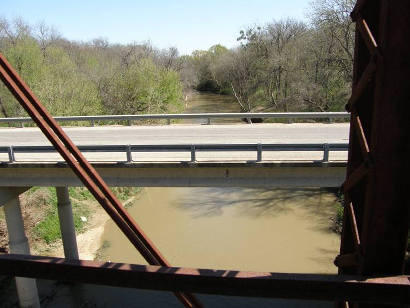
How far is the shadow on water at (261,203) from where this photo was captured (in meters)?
20.5

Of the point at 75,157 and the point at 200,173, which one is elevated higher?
the point at 75,157

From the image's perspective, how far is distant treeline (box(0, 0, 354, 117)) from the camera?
28.9m

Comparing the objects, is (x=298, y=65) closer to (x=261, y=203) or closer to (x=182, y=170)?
(x=261, y=203)

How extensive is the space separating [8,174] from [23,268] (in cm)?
1095

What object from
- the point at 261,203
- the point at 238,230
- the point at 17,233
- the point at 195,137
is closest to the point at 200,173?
the point at 195,137

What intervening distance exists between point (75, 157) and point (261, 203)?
19.9 m

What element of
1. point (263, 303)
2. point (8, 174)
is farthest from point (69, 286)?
point (263, 303)

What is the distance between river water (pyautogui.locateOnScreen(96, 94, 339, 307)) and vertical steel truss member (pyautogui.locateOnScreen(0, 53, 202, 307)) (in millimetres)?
11060

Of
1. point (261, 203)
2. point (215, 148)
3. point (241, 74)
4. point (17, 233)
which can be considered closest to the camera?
point (215, 148)

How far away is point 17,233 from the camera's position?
12.4 metres

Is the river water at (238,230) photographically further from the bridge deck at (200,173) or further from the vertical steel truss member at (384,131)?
the vertical steel truss member at (384,131)

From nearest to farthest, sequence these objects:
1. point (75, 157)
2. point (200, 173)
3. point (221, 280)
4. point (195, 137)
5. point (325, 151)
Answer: point (221, 280), point (75, 157), point (325, 151), point (200, 173), point (195, 137)

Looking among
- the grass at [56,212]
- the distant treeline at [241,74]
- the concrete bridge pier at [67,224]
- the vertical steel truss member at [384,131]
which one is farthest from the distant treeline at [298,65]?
the vertical steel truss member at [384,131]

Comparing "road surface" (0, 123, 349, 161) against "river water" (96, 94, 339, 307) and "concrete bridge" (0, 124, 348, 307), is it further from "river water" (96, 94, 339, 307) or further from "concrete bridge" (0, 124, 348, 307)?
"river water" (96, 94, 339, 307)
